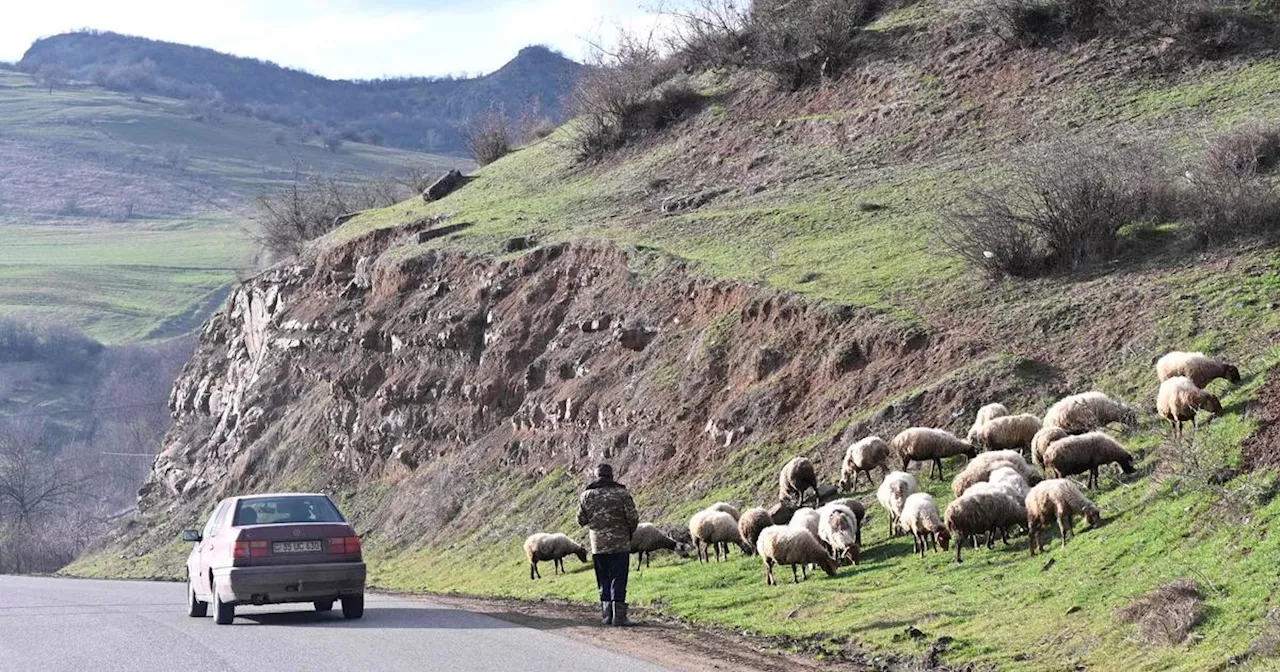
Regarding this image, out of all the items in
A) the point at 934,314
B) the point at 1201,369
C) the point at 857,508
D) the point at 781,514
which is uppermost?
the point at 934,314

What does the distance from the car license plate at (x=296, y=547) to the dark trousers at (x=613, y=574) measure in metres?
3.35

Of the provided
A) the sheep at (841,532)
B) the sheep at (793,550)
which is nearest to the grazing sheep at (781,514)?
the sheep at (841,532)

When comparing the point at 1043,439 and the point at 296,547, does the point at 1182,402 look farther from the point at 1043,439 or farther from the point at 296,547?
the point at 296,547

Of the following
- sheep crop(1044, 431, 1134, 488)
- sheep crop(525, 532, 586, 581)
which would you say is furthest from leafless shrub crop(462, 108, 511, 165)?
sheep crop(1044, 431, 1134, 488)

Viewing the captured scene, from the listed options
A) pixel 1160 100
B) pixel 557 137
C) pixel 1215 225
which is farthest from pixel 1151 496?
pixel 557 137

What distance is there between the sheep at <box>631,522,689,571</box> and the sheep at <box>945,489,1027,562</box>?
723 centimetres

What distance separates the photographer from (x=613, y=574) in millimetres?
17766

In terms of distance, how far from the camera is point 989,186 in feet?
112

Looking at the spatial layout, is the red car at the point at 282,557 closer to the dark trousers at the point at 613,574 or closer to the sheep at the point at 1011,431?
the dark trousers at the point at 613,574

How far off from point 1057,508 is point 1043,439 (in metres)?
3.02

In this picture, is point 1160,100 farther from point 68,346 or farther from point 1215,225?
point 68,346

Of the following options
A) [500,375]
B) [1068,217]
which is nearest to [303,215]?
[500,375]

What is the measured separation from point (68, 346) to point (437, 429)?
92.0 metres

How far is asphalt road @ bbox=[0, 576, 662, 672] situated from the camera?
13.9 meters
